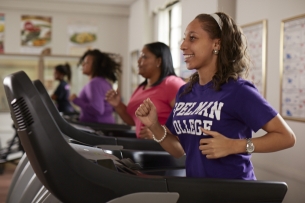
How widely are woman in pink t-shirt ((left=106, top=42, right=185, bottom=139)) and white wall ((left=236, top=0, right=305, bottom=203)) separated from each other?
2.96 ft

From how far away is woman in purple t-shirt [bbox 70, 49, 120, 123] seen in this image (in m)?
4.24

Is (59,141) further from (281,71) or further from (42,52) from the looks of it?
(42,52)

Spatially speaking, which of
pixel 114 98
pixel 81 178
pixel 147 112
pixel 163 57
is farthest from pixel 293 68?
pixel 81 178

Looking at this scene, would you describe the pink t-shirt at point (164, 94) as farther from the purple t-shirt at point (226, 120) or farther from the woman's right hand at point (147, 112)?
the purple t-shirt at point (226, 120)

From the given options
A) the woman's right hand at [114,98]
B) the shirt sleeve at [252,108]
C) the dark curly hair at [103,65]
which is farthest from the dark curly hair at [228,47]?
the dark curly hair at [103,65]

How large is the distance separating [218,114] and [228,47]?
0.98 ft

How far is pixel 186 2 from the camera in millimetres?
5258

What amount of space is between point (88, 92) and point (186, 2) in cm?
177

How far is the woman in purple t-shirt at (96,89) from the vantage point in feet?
13.9

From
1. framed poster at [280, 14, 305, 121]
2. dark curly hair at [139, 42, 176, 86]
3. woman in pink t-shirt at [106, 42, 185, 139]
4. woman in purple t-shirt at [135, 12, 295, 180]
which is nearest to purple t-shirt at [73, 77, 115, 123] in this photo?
woman in pink t-shirt at [106, 42, 185, 139]

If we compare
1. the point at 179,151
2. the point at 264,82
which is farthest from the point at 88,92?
the point at 179,151

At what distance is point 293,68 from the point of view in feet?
10.7

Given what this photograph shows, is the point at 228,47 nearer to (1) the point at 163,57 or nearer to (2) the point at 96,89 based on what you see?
(1) the point at 163,57

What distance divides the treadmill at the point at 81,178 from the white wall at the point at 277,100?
6.21 feet
